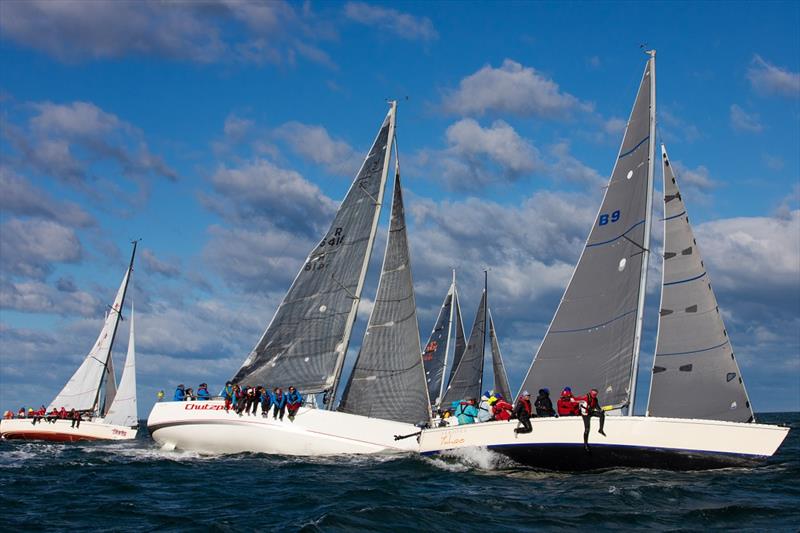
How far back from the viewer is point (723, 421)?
22219 millimetres

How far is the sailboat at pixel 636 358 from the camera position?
22.1 m

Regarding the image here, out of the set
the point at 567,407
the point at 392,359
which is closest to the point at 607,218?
the point at 567,407

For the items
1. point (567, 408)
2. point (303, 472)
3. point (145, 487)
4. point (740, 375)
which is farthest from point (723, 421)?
point (145, 487)

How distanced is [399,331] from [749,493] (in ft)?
46.1

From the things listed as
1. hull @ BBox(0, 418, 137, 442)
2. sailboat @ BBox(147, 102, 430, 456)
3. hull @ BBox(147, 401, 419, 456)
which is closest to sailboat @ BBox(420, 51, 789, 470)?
hull @ BBox(147, 401, 419, 456)

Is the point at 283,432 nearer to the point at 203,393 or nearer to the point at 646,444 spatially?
the point at 203,393

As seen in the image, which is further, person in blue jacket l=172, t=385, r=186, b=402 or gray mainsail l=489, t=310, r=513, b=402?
gray mainsail l=489, t=310, r=513, b=402

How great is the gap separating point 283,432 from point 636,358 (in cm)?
1195

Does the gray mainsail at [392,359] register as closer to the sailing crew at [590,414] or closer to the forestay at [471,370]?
the sailing crew at [590,414]

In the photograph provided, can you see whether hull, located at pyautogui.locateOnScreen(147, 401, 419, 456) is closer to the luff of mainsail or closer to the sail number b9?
the sail number b9

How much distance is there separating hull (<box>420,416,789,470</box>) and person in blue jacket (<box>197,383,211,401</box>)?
509 inches

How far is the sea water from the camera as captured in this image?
53.6 ft

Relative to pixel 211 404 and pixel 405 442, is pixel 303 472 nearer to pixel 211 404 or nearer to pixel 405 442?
pixel 405 442

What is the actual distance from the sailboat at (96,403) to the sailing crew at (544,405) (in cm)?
2984
